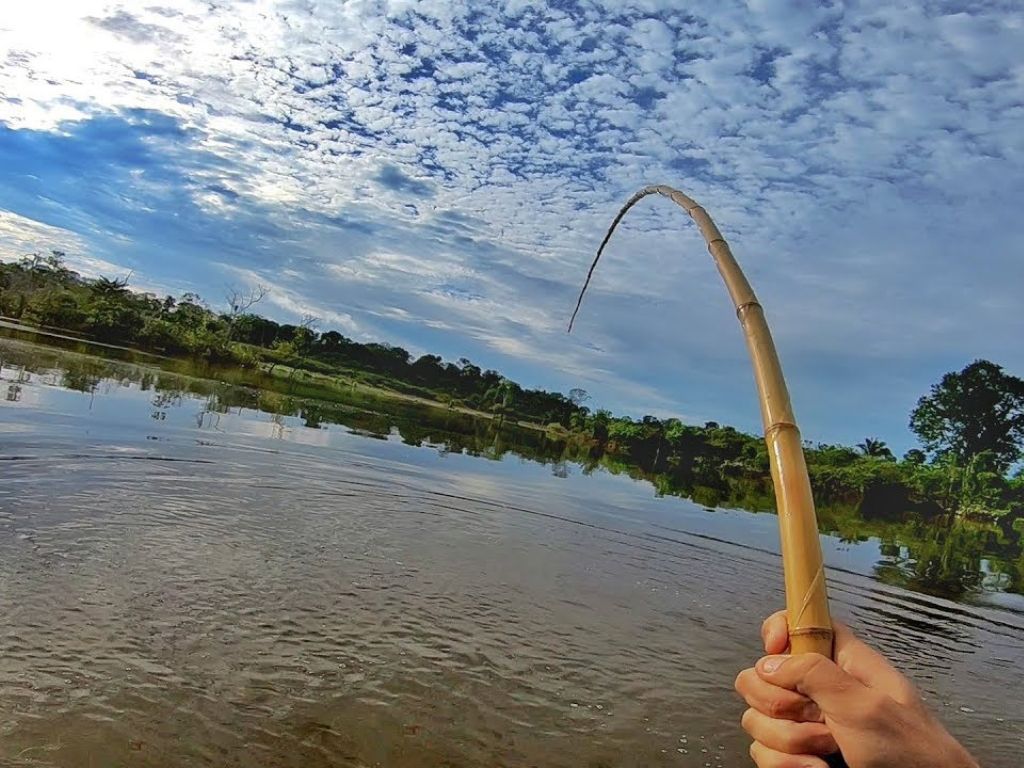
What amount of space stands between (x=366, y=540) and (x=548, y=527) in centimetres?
466

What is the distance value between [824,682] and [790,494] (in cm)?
31

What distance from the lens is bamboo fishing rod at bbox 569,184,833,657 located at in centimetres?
110

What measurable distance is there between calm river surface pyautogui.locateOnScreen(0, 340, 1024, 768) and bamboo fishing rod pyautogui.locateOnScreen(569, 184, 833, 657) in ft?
12.3

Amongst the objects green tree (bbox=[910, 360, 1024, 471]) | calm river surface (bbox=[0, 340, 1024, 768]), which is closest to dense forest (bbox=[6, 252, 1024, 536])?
green tree (bbox=[910, 360, 1024, 471])

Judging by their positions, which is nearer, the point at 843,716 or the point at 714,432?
the point at 843,716

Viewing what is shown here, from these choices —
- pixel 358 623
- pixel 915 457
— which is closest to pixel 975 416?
pixel 915 457

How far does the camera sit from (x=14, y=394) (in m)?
14.3

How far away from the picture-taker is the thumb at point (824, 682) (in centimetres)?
110

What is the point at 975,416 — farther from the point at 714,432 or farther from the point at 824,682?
the point at 824,682

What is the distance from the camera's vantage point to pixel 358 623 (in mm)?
6164

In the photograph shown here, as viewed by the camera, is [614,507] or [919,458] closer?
[614,507]

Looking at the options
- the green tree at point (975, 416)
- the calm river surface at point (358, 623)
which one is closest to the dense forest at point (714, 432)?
the green tree at point (975, 416)

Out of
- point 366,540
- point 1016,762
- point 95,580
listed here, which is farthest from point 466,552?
point 1016,762

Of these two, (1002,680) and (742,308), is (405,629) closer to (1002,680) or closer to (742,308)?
(742,308)
